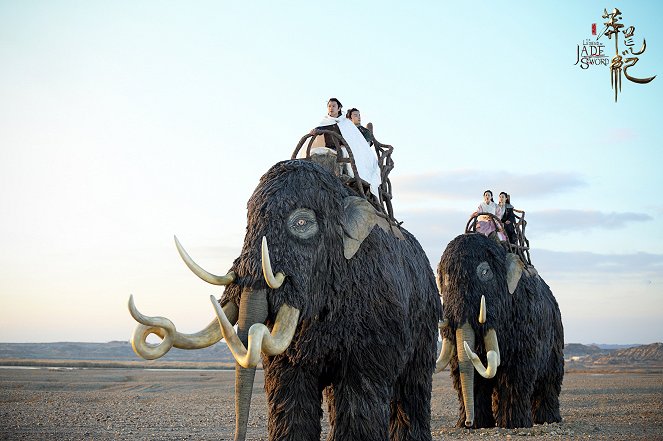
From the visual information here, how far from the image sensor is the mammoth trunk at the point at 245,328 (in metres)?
5.90

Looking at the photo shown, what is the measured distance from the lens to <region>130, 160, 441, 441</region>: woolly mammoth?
19.5ft

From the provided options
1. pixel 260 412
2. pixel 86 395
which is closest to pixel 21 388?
pixel 86 395

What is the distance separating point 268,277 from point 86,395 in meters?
16.9

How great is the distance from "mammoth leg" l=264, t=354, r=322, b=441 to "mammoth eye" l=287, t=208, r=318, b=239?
1197 mm

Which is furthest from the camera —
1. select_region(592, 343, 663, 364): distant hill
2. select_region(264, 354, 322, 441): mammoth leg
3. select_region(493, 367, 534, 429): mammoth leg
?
select_region(592, 343, 663, 364): distant hill

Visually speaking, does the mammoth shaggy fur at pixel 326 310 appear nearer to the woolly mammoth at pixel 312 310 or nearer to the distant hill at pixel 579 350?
the woolly mammoth at pixel 312 310

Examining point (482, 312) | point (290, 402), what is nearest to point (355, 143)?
point (290, 402)

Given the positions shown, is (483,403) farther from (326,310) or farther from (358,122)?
(326,310)

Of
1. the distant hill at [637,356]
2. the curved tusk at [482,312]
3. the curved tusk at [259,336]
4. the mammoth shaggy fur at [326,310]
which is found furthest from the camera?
the distant hill at [637,356]

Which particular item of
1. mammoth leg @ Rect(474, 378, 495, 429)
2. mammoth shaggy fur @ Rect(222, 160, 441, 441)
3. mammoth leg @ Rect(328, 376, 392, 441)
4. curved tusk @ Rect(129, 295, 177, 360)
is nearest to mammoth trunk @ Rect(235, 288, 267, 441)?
mammoth shaggy fur @ Rect(222, 160, 441, 441)

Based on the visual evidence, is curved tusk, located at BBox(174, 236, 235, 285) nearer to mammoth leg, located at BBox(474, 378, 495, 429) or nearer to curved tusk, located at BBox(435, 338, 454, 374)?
curved tusk, located at BBox(435, 338, 454, 374)

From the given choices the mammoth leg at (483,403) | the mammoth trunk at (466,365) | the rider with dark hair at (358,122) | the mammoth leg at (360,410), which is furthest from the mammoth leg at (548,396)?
the mammoth leg at (360,410)

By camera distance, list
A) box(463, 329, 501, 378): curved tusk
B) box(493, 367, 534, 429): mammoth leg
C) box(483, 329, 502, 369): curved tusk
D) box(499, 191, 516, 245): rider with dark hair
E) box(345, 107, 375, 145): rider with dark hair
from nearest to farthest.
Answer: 1. box(345, 107, 375, 145): rider with dark hair
2. box(463, 329, 501, 378): curved tusk
3. box(483, 329, 502, 369): curved tusk
4. box(493, 367, 534, 429): mammoth leg
5. box(499, 191, 516, 245): rider with dark hair

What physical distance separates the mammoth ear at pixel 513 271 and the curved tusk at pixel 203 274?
7.59 m
